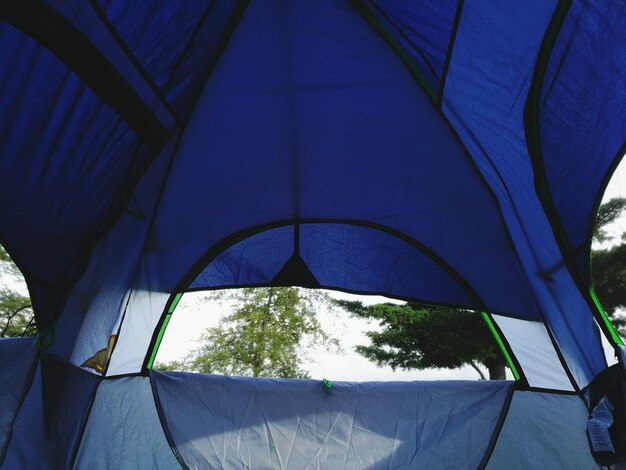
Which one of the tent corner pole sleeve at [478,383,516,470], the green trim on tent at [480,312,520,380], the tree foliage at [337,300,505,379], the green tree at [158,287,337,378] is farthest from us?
the green tree at [158,287,337,378]

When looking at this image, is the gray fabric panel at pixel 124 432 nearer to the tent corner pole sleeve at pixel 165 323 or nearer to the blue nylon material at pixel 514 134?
the tent corner pole sleeve at pixel 165 323

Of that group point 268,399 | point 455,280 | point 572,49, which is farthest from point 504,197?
point 268,399

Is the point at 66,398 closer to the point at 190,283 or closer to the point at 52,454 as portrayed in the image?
the point at 52,454

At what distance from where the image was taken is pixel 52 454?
136 cm

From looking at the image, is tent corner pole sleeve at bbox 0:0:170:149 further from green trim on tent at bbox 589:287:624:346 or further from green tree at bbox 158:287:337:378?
green tree at bbox 158:287:337:378

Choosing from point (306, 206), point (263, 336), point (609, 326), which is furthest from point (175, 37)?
point (263, 336)

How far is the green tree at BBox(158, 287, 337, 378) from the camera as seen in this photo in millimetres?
7242

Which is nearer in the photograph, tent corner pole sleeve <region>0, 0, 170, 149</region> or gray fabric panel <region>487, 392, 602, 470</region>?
tent corner pole sleeve <region>0, 0, 170, 149</region>

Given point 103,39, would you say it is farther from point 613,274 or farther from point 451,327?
point 613,274

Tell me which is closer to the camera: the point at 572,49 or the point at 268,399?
the point at 572,49

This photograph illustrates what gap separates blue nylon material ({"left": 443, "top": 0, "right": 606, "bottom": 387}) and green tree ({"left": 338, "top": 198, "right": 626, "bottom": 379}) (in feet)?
15.9

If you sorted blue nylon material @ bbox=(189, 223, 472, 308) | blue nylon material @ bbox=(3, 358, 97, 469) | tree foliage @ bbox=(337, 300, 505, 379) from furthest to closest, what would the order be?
tree foliage @ bbox=(337, 300, 505, 379) → blue nylon material @ bbox=(189, 223, 472, 308) → blue nylon material @ bbox=(3, 358, 97, 469)

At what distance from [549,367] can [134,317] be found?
161cm

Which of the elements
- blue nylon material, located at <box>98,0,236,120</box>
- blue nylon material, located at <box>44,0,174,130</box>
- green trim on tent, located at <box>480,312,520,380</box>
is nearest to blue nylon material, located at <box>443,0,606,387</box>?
green trim on tent, located at <box>480,312,520,380</box>
